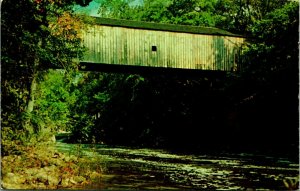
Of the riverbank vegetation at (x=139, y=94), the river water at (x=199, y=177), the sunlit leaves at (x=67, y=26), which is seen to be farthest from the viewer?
the sunlit leaves at (x=67, y=26)

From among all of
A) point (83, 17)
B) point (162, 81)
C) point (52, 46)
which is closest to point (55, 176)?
point (52, 46)

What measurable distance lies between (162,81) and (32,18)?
17.7 m

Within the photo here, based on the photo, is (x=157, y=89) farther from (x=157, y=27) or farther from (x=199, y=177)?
(x=199, y=177)

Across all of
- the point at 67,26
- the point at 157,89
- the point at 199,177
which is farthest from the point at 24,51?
the point at 157,89

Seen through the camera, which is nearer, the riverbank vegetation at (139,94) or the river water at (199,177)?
the river water at (199,177)

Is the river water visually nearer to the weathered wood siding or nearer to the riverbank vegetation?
the riverbank vegetation

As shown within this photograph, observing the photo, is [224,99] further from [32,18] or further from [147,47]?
[32,18]

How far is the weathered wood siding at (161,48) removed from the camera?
707 inches

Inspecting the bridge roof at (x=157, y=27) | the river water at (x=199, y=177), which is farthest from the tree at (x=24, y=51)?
the bridge roof at (x=157, y=27)

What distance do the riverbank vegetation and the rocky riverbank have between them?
2cm

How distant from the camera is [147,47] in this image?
18.5 meters

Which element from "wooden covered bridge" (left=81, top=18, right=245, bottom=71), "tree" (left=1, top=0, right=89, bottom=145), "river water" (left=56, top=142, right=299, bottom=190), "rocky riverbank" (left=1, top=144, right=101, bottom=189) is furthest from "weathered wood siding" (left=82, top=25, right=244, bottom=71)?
"rocky riverbank" (left=1, top=144, right=101, bottom=189)

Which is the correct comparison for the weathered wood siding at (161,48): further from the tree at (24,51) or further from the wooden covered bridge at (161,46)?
the tree at (24,51)

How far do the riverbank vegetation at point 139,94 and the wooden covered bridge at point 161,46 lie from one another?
3.25 feet
